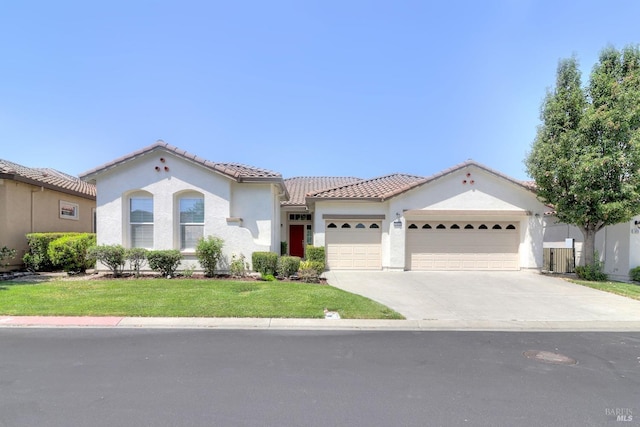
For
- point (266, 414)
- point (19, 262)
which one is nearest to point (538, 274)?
point (266, 414)

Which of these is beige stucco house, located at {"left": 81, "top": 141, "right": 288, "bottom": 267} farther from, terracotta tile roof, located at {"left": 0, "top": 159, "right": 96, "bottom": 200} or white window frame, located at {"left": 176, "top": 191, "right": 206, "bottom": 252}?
terracotta tile roof, located at {"left": 0, "top": 159, "right": 96, "bottom": 200}

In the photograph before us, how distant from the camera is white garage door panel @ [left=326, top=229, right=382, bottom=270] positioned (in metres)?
15.6

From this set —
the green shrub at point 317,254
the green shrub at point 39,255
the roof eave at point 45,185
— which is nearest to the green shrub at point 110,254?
the green shrub at point 39,255

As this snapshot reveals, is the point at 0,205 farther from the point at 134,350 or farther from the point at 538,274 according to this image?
the point at 538,274

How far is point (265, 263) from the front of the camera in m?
12.3

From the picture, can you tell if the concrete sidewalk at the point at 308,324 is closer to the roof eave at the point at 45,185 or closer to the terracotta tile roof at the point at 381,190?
the roof eave at the point at 45,185

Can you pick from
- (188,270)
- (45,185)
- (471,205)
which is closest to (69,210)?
(45,185)

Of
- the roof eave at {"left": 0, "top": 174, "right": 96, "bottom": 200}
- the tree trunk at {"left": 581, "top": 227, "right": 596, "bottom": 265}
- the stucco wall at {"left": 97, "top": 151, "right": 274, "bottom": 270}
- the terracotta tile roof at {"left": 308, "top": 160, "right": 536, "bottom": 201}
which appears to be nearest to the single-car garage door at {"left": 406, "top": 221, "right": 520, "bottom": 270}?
the terracotta tile roof at {"left": 308, "top": 160, "right": 536, "bottom": 201}

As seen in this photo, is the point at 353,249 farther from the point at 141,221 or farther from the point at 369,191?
the point at 141,221

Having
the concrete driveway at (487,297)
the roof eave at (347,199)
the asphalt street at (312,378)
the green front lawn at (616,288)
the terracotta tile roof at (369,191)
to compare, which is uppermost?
the terracotta tile roof at (369,191)

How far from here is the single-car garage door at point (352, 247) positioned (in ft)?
51.2

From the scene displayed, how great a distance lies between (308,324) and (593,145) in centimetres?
1243

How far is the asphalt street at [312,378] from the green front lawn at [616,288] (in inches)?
210

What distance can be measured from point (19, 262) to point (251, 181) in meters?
9.87
